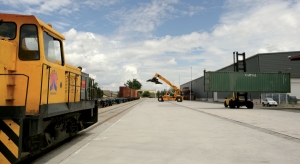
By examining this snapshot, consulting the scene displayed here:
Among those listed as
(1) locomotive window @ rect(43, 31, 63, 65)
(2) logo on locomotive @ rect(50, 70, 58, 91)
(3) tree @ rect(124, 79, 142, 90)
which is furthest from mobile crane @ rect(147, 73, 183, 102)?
(3) tree @ rect(124, 79, 142, 90)

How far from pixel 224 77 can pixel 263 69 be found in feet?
67.3

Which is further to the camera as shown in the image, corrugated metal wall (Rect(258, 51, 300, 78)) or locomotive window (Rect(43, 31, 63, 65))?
corrugated metal wall (Rect(258, 51, 300, 78))

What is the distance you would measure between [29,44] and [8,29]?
0.50 meters

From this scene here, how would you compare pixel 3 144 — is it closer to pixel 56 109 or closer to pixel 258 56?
pixel 56 109

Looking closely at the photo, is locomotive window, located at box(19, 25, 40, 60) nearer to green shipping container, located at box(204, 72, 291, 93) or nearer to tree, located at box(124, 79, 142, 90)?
green shipping container, located at box(204, 72, 291, 93)

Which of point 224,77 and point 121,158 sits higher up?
point 224,77

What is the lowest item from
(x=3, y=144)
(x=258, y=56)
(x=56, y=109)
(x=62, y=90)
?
(x=3, y=144)

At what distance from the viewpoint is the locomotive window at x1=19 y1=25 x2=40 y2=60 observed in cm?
527

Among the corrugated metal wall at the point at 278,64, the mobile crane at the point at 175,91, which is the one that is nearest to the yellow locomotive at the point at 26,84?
the mobile crane at the point at 175,91

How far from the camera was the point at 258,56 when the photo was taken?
4762 centimetres

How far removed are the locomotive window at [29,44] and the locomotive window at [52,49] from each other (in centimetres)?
23

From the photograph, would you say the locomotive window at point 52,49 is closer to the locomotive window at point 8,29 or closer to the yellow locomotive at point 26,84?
the yellow locomotive at point 26,84

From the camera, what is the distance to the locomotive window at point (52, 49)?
5.61 metres

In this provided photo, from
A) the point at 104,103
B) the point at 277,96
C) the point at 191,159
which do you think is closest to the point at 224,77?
the point at 104,103
